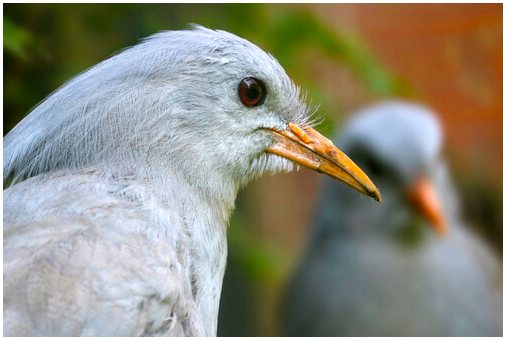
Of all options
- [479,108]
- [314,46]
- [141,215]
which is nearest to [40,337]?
[141,215]

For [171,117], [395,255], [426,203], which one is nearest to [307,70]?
[426,203]

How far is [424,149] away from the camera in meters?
4.56

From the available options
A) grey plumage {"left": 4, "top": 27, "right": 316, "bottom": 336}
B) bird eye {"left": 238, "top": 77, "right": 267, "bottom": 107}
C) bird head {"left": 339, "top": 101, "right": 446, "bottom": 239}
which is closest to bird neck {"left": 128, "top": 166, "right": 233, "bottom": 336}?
grey plumage {"left": 4, "top": 27, "right": 316, "bottom": 336}

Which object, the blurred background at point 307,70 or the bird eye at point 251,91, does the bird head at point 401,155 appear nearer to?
the blurred background at point 307,70

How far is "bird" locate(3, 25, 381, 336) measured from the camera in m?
2.01

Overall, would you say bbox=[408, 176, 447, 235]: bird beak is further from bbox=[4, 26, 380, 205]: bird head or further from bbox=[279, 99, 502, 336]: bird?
bbox=[4, 26, 380, 205]: bird head

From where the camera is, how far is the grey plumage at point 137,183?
2.01m

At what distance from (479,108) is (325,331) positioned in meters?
2.61

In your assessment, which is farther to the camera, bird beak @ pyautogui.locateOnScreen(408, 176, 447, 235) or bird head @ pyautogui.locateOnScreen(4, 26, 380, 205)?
bird beak @ pyautogui.locateOnScreen(408, 176, 447, 235)

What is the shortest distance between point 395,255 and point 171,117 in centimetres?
264

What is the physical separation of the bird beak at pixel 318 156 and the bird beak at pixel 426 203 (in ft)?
6.24

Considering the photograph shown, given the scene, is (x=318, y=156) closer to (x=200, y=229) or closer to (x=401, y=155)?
(x=200, y=229)

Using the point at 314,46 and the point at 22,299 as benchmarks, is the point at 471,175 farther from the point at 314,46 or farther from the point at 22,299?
the point at 22,299

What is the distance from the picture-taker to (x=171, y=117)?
2.45 metres
